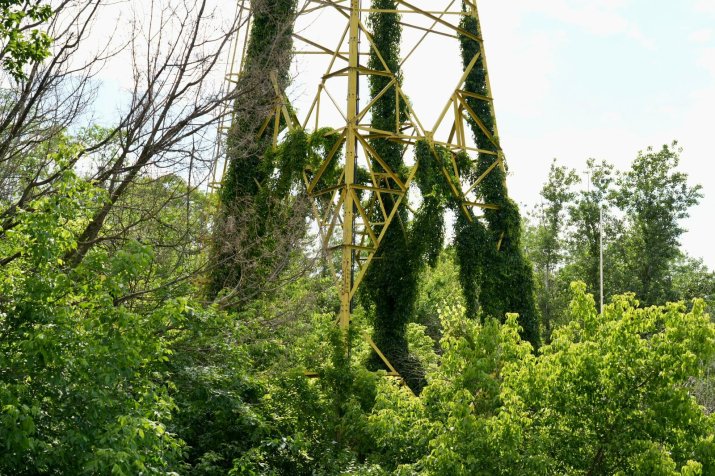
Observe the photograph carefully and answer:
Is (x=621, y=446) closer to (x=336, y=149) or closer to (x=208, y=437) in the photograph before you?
(x=208, y=437)

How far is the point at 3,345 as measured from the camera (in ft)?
28.0

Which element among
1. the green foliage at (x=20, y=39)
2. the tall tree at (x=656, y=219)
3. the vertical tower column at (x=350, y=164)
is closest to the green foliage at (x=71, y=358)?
the green foliage at (x=20, y=39)

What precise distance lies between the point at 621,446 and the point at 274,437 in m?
5.28

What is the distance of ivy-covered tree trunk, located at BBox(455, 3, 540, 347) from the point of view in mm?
19172

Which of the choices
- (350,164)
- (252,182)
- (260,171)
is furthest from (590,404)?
(252,182)

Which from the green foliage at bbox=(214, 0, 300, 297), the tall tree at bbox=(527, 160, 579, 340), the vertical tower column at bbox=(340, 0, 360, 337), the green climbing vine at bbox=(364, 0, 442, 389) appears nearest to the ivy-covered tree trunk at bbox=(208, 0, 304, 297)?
the green foliage at bbox=(214, 0, 300, 297)

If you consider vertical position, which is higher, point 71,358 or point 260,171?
point 260,171

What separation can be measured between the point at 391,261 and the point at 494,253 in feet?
7.57

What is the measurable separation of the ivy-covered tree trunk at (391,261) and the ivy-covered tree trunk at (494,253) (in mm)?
1275

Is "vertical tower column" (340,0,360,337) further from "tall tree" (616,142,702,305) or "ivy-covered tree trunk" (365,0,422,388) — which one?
"tall tree" (616,142,702,305)

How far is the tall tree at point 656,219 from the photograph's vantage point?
126 ft

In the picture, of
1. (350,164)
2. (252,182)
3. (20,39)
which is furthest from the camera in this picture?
(252,182)

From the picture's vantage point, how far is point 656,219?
39.1 meters

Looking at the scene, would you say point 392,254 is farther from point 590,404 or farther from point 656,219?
point 656,219
